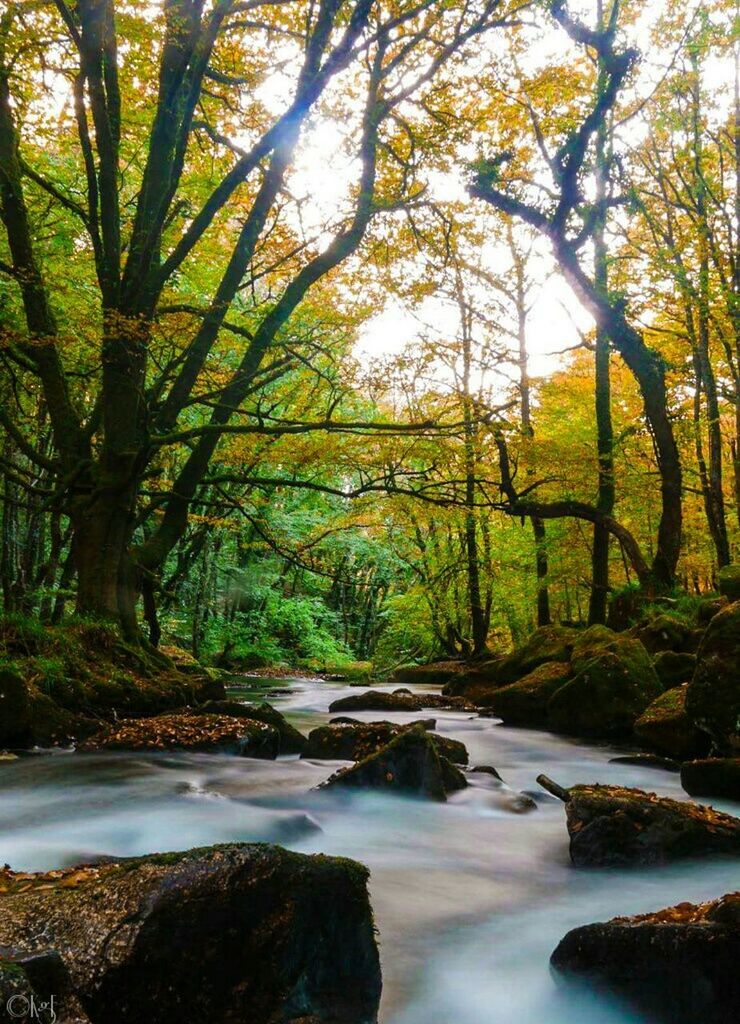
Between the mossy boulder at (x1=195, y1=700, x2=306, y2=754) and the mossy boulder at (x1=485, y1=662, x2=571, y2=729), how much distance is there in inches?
180

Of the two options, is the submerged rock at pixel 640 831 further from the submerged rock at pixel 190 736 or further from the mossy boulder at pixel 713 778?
the submerged rock at pixel 190 736

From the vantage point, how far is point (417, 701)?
13453 mm

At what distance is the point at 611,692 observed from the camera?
916 cm

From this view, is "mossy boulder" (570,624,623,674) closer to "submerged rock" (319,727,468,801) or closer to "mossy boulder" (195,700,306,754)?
"mossy boulder" (195,700,306,754)

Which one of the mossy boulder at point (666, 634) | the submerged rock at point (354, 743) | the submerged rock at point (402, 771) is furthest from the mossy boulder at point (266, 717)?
the mossy boulder at point (666, 634)

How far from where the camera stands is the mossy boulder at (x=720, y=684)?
6.01 metres

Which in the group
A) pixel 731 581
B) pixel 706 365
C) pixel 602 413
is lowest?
pixel 731 581

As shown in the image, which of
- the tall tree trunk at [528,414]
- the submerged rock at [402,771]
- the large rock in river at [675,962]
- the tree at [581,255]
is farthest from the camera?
the tall tree trunk at [528,414]

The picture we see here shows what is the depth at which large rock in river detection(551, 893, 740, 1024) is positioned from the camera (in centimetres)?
247

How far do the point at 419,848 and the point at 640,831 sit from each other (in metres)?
1.52

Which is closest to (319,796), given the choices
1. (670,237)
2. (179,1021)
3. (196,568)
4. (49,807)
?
(49,807)

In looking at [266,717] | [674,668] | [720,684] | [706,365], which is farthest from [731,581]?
[706,365]

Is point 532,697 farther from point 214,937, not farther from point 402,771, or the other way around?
point 214,937

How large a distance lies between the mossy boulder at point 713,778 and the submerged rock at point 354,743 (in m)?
2.22
